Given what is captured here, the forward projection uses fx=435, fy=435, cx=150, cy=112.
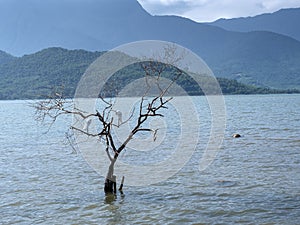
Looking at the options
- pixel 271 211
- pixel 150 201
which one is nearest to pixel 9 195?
pixel 150 201

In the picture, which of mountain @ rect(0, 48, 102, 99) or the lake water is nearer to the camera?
the lake water

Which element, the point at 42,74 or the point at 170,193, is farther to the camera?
the point at 42,74

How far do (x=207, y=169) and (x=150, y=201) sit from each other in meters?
7.03

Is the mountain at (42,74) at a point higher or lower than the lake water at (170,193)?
higher

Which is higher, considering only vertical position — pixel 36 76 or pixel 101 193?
pixel 36 76

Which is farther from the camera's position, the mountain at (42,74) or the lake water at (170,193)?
the mountain at (42,74)

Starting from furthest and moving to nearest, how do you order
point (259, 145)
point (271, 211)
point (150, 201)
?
point (259, 145) < point (150, 201) < point (271, 211)

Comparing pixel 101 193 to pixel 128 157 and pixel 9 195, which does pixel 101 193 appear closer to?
pixel 9 195

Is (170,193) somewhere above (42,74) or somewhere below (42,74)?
below

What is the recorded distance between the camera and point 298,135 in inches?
1511

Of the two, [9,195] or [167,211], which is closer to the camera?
[167,211]

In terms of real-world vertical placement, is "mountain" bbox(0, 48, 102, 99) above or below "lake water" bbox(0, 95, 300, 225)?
above

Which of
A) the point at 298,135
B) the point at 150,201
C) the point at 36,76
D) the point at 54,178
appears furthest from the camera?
the point at 36,76

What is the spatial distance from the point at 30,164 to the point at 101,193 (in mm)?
10063
